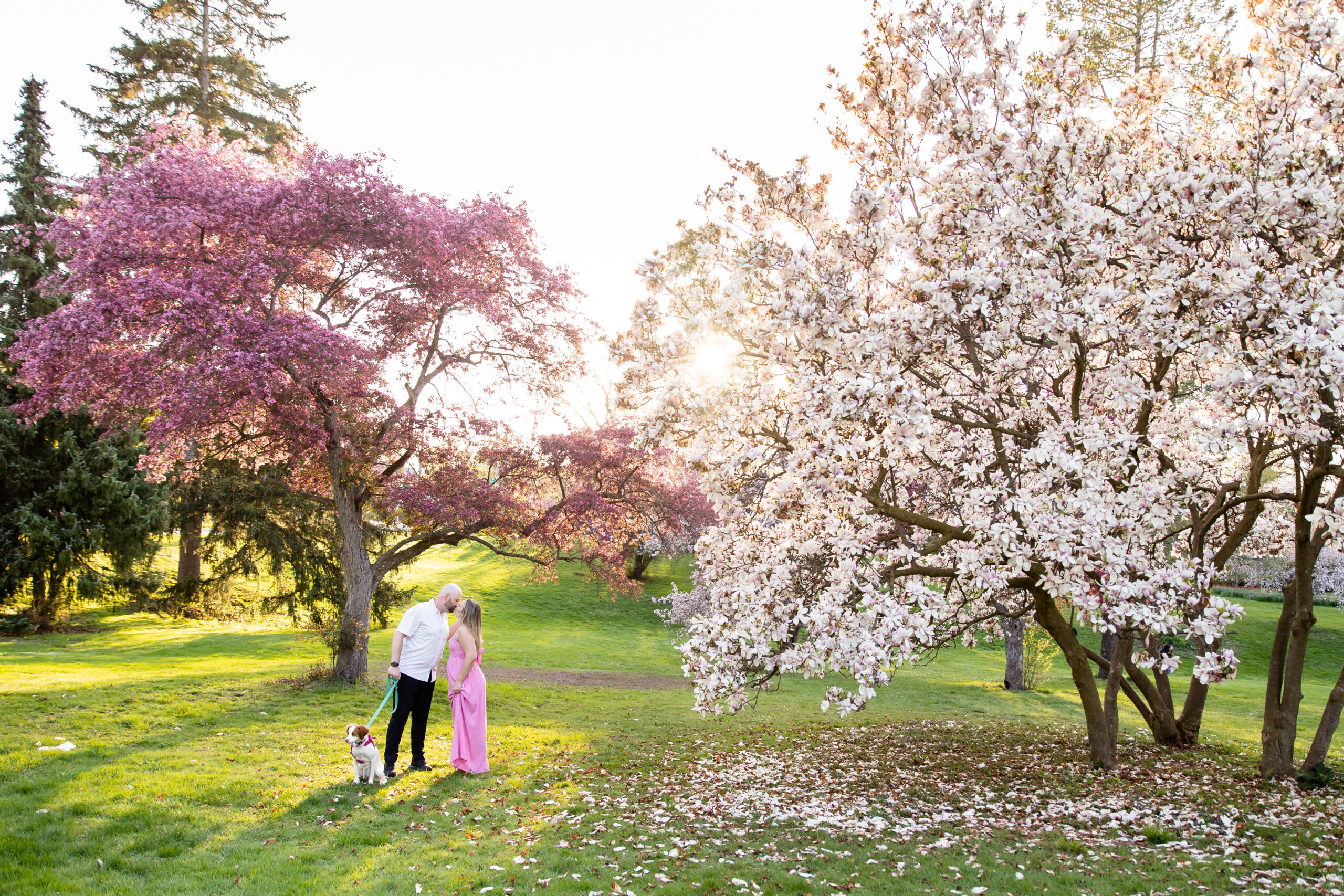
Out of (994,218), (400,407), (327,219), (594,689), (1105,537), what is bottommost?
(594,689)

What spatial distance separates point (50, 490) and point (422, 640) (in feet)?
75.1

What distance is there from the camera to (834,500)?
9867 millimetres

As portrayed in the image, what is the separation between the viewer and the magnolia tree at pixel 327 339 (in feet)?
41.6

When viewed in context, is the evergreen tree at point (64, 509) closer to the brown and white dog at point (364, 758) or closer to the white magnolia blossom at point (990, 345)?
the brown and white dog at point (364, 758)

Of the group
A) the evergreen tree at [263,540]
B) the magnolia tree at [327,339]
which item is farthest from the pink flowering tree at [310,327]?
the evergreen tree at [263,540]

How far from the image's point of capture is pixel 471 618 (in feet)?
33.2

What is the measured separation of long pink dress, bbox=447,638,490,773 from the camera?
9.88 metres

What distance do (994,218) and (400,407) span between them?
1145cm

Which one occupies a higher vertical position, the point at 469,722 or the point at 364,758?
the point at 469,722

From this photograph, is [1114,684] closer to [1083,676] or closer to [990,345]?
[1083,676]

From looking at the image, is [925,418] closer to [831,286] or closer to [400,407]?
[831,286]

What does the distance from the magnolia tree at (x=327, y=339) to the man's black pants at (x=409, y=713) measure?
235 inches

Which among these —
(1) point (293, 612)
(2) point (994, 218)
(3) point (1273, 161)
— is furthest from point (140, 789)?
(1) point (293, 612)

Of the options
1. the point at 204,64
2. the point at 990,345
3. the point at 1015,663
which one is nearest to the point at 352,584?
the point at 990,345
